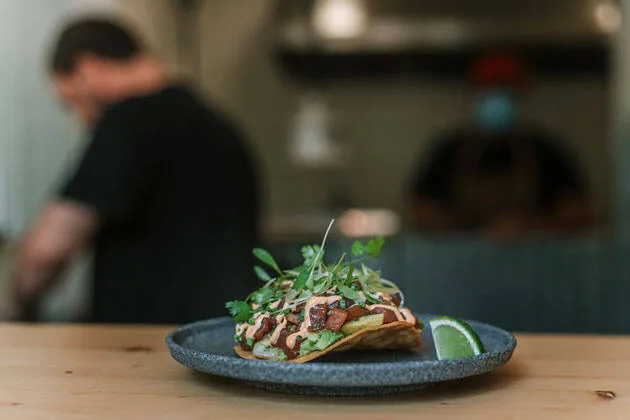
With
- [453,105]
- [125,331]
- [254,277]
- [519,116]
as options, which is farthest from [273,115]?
[125,331]

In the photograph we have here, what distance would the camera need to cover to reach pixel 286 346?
0.92 meters

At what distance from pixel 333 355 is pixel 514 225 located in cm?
342

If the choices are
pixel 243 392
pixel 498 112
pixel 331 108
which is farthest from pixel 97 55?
pixel 498 112

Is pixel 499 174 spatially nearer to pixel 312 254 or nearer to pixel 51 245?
pixel 51 245

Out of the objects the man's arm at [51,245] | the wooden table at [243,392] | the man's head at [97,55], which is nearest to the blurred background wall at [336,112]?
the man's head at [97,55]

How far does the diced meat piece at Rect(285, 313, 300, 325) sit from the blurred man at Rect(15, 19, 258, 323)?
4.29ft

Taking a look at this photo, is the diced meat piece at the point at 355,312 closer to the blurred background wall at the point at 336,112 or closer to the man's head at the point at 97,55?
the man's head at the point at 97,55

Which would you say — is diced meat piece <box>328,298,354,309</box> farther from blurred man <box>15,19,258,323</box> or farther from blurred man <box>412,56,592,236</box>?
blurred man <box>412,56,592,236</box>

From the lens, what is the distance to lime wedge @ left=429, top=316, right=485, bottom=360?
0.96m

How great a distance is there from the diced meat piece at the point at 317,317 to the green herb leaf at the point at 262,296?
3.9 inches

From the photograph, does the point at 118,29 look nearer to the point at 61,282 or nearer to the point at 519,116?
the point at 61,282

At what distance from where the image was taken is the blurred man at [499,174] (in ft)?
15.3

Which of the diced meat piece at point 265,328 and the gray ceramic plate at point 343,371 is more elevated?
the diced meat piece at point 265,328

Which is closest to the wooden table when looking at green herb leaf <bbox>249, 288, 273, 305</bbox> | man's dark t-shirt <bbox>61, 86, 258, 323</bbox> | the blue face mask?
green herb leaf <bbox>249, 288, 273, 305</bbox>
